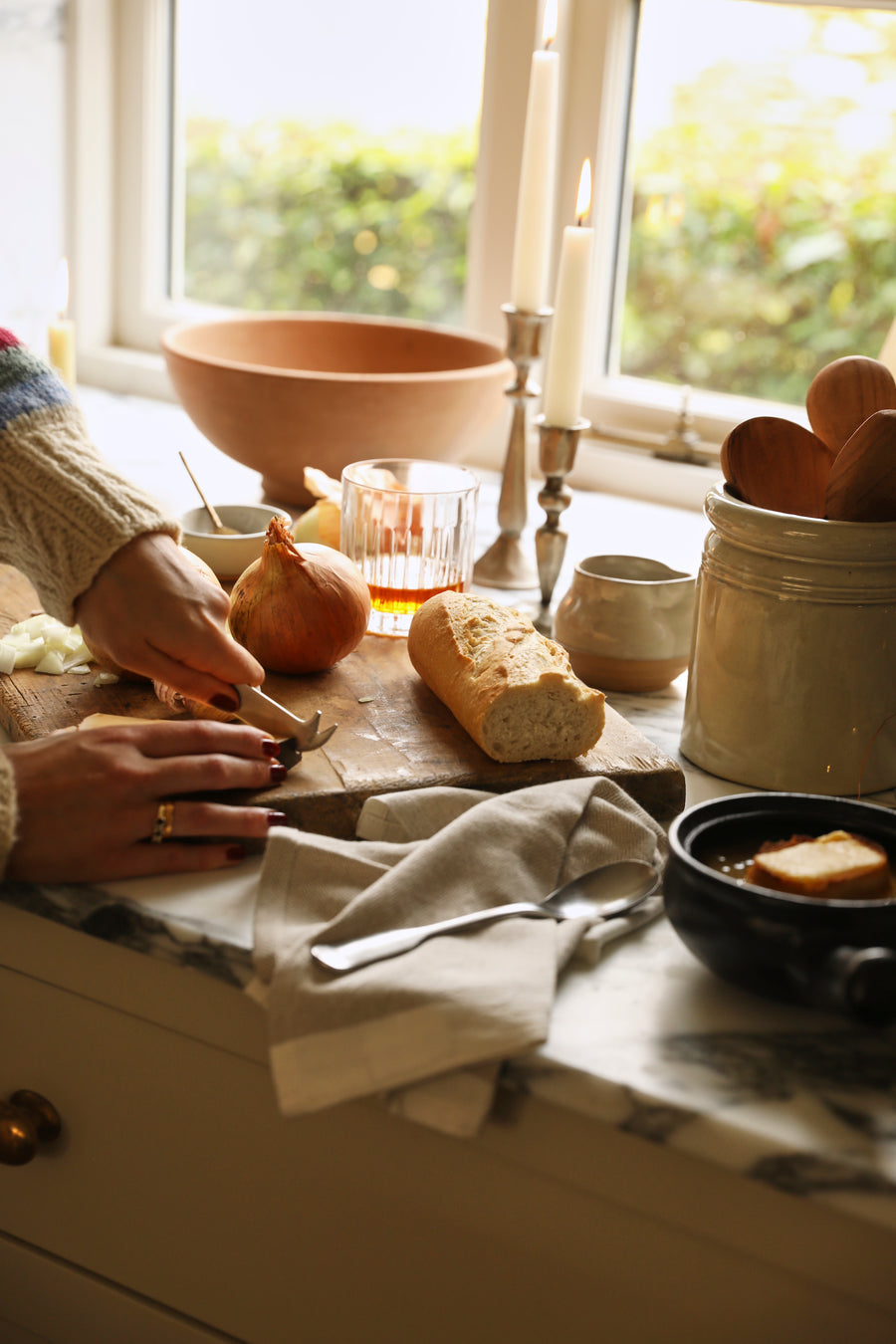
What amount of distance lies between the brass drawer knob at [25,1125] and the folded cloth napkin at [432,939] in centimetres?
25

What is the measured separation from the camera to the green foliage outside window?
1848 millimetres

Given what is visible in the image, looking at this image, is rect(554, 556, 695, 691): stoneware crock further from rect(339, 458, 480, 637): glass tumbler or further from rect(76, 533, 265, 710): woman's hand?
rect(76, 533, 265, 710): woman's hand

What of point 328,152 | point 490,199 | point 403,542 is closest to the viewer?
point 403,542

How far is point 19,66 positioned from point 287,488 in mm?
874

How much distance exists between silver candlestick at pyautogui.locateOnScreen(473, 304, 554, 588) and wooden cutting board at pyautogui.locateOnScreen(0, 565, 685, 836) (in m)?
0.32

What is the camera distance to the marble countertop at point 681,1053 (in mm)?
576

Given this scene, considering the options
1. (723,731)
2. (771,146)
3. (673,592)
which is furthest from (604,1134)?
(771,146)

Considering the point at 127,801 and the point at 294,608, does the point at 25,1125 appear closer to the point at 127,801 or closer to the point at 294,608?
the point at 127,801

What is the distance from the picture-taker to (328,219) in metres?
1.94

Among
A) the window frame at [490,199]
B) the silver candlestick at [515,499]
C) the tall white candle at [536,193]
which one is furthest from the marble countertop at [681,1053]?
the window frame at [490,199]

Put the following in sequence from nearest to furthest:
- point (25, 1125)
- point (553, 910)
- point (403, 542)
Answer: point (553, 910) < point (25, 1125) < point (403, 542)

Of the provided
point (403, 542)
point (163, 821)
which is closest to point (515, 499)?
point (403, 542)

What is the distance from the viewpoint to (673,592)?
1.03 m

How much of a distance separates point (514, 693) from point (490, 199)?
1065 millimetres
